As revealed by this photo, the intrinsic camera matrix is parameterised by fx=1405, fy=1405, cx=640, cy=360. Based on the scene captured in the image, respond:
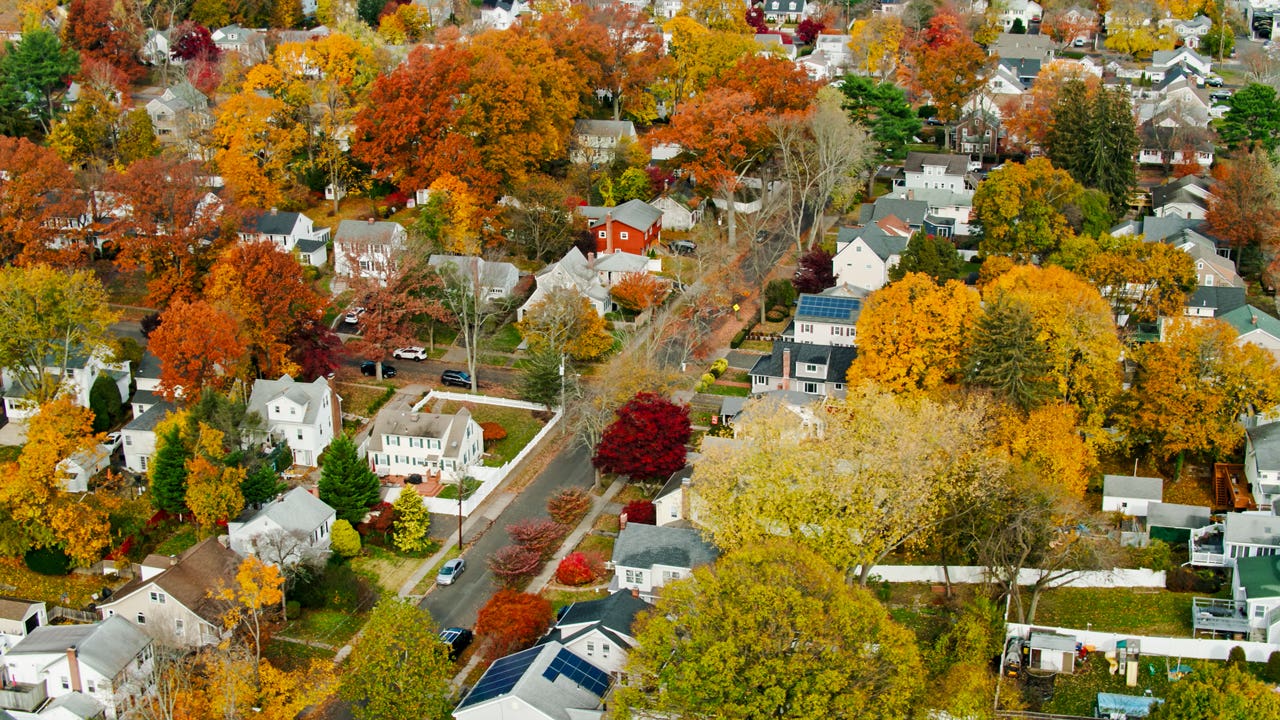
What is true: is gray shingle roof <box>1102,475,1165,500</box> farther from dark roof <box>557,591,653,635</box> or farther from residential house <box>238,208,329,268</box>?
residential house <box>238,208,329,268</box>

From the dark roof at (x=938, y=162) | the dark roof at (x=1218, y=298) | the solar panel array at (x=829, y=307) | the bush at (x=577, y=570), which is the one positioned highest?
the dark roof at (x=938, y=162)

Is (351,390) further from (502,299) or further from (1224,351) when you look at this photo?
(1224,351)

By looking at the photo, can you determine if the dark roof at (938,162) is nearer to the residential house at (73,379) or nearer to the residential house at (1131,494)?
the residential house at (1131,494)

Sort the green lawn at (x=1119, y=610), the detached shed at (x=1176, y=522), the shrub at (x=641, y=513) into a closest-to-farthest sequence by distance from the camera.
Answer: the green lawn at (x=1119, y=610)
the detached shed at (x=1176, y=522)
the shrub at (x=641, y=513)

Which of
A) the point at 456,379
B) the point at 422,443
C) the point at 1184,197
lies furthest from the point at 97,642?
the point at 1184,197

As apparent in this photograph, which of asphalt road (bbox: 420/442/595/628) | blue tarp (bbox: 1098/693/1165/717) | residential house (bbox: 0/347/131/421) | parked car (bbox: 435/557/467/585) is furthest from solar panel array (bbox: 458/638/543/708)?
residential house (bbox: 0/347/131/421)

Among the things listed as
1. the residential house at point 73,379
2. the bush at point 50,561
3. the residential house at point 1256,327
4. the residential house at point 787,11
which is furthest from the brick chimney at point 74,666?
the residential house at point 787,11
